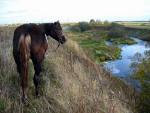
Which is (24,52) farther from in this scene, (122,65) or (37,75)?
(122,65)

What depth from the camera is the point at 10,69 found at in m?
7.12

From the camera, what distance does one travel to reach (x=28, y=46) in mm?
5570

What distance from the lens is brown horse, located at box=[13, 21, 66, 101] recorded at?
553 centimetres

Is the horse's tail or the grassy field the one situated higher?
the horse's tail

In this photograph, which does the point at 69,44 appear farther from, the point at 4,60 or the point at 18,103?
the point at 18,103

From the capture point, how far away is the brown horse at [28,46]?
5527mm

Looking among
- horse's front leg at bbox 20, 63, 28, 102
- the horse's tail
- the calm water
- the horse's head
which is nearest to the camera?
the horse's tail

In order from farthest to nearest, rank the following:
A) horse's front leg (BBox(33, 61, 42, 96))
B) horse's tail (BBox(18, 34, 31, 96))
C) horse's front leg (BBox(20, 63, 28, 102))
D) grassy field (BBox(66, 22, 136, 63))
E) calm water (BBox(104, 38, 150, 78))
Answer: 1. grassy field (BBox(66, 22, 136, 63))
2. calm water (BBox(104, 38, 150, 78))
3. horse's front leg (BBox(33, 61, 42, 96))
4. horse's front leg (BBox(20, 63, 28, 102))
5. horse's tail (BBox(18, 34, 31, 96))

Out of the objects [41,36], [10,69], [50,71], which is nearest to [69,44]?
[50,71]

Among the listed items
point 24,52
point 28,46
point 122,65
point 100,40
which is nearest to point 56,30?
point 28,46

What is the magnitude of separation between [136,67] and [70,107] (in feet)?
32.3

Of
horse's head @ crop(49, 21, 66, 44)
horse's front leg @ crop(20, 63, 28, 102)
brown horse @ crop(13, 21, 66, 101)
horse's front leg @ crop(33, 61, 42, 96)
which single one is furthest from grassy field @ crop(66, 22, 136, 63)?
horse's front leg @ crop(20, 63, 28, 102)

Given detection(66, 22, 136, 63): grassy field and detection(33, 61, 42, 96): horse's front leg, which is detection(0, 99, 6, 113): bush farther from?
detection(66, 22, 136, 63): grassy field

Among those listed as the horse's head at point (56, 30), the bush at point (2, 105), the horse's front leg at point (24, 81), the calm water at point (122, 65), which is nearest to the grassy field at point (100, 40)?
the calm water at point (122, 65)
